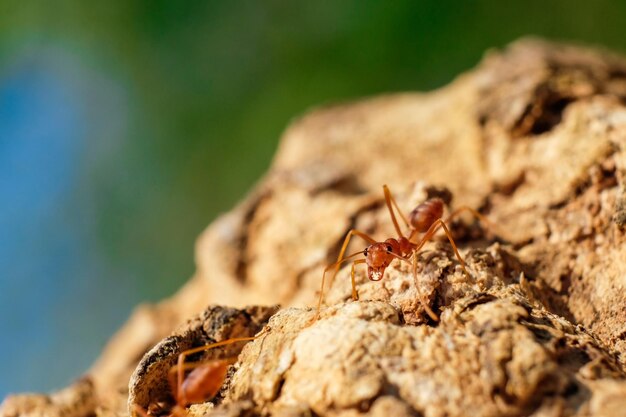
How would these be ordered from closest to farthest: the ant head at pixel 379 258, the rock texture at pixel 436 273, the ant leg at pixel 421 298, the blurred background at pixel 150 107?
the rock texture at pixel 436 273 < the ant leg at pixel 421 298 < the ant head at pixel 379 258 < the blurred background at pixel 150 107

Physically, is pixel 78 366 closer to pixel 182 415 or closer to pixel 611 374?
pixel 182 415

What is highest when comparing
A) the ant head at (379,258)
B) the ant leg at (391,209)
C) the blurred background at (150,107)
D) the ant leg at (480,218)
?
the blurred background at (150,107)

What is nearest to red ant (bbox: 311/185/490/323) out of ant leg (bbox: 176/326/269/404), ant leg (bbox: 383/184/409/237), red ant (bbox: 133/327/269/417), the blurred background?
ant leg (bbox: 383/184/409/237)

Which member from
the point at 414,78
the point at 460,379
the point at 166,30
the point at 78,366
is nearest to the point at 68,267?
the point at 78,366

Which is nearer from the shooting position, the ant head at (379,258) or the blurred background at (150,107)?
the ant head at (379,258)

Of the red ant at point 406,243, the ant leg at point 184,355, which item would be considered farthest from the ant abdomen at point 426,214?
the ant leg at point 184,355

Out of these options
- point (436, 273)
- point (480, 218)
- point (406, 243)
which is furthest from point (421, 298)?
point (480, 218)

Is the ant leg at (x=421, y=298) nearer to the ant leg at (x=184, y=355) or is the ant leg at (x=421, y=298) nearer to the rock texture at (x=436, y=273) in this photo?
the rock texture at (x=436, y=273)
